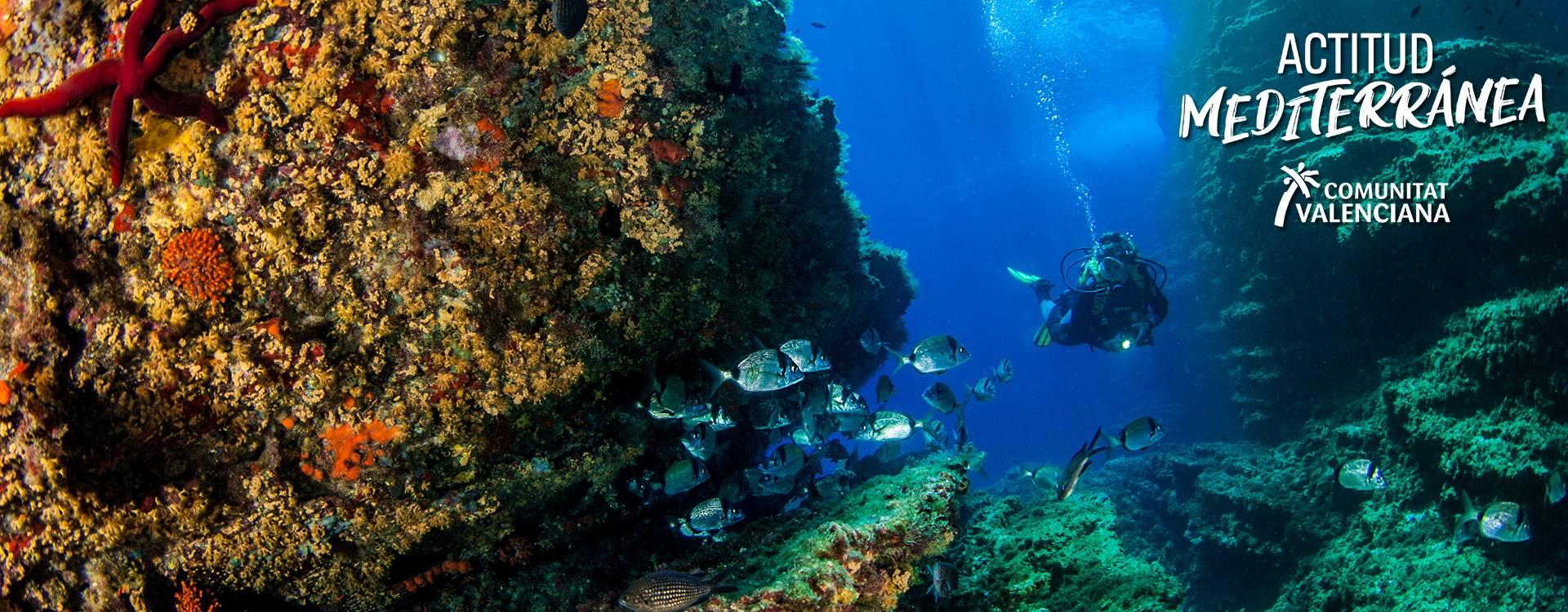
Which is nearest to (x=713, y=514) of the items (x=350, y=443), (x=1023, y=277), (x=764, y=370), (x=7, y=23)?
(x=764, y=370)

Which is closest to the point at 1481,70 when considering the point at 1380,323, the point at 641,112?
the point at 1380,323

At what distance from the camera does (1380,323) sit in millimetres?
11523

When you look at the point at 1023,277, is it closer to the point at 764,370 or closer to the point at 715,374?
the point at 764,370

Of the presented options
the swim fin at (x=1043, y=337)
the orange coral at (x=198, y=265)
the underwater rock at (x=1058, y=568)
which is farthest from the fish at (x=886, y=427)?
the orange coral at (x=198, y=265)

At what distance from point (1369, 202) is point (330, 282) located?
15.0 metres

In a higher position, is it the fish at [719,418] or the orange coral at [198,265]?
the orange coral at [198,265]

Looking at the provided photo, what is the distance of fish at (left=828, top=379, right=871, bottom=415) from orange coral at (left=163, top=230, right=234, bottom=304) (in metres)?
4.34

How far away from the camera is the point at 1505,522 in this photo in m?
6.01

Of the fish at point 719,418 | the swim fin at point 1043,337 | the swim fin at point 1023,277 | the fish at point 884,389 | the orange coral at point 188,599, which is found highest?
the swim fin at point 1023,277

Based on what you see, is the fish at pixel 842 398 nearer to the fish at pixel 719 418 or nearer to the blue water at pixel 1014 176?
the fish at pixel 719 418

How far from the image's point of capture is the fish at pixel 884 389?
7078 millimetres

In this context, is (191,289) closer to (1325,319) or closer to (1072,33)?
(1325,319)

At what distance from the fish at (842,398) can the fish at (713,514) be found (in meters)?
1.45

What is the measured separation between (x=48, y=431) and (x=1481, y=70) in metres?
19.2
